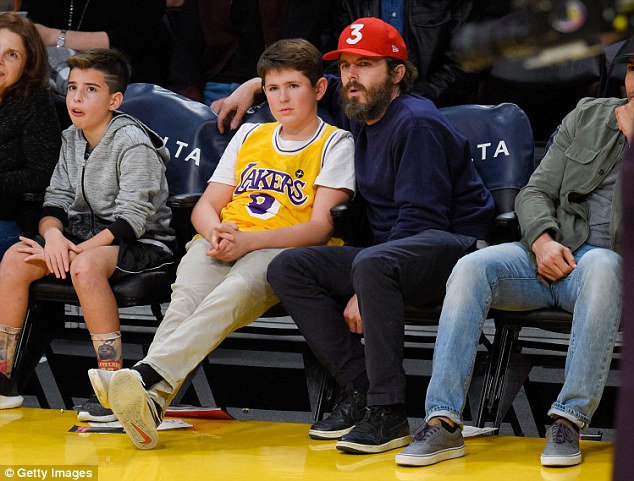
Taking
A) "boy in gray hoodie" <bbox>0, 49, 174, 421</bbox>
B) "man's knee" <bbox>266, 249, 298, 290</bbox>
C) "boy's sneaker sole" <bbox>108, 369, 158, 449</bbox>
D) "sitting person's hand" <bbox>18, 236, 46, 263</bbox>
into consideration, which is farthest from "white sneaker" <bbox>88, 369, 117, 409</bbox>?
"sitting person's hand" <bbox>18, 236, 46, 263</bbox>

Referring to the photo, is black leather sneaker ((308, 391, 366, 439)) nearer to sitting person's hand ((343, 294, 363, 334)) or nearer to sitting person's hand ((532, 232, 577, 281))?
sitting person's hand ((343, 294, 363, 334))

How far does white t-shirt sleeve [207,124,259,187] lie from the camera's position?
354cm

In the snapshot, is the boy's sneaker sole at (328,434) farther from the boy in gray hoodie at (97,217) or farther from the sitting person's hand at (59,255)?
the sitting person's hand at (59,255)

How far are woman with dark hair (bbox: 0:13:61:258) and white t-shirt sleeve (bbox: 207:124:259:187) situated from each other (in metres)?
0.62

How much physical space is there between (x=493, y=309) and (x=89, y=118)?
1.52m

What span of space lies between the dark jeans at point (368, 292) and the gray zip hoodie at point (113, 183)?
0.66 m

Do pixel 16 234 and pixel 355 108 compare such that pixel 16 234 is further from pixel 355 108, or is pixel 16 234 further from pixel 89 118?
pixel 355 108

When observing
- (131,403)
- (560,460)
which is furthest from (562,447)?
(131,403)

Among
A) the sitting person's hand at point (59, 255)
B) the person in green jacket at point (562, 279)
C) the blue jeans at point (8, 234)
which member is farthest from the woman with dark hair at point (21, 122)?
the person in green jacket at point (562, 279)

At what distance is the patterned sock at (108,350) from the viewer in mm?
3254

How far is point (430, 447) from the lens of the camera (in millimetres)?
2691

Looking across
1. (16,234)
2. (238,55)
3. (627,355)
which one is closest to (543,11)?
(627,355)

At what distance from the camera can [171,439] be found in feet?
10.0

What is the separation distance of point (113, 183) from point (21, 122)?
45cm
